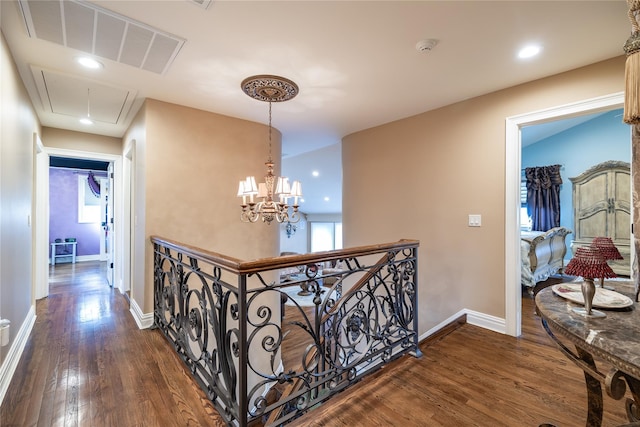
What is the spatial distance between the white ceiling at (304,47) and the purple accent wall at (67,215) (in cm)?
507

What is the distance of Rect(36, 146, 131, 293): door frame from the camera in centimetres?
390

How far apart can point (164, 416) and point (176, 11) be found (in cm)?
242

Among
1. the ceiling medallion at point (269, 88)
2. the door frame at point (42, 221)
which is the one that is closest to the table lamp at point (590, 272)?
the ceiling medallion at point (269, 88)

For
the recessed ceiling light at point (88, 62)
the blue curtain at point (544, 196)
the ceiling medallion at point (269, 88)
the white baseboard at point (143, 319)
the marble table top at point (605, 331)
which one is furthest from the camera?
the blue curtain at point (544, 196)

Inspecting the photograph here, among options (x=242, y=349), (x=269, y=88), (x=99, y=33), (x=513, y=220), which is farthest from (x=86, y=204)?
(x=513, y=220)

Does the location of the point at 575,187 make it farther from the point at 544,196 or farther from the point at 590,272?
the point at 590,272

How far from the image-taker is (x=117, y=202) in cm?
439

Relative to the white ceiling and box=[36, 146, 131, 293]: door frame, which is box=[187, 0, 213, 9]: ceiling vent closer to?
the white ceiling

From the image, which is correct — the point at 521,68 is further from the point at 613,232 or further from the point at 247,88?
the point at 613,232

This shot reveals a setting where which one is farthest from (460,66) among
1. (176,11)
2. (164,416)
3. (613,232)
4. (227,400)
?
(613,232)

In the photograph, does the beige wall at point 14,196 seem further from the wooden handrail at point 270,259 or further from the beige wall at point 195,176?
the wooden handrail at point 270,259

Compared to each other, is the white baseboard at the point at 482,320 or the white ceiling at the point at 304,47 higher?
the white ceiling at the point at 304,47

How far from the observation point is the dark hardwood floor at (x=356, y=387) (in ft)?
5.20

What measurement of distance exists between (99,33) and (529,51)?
10.4ft
